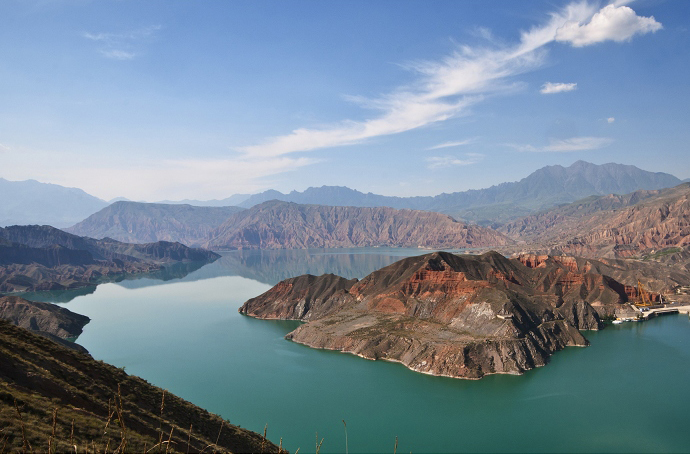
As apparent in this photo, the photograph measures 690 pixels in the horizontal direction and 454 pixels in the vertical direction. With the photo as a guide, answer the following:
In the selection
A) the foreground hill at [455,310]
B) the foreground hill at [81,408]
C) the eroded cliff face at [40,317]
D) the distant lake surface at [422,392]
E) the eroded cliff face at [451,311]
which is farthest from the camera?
the eroded cliff face at [40,317]

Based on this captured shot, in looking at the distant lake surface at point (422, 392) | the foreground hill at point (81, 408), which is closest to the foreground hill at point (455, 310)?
the distant lake surface at point (422, 392)

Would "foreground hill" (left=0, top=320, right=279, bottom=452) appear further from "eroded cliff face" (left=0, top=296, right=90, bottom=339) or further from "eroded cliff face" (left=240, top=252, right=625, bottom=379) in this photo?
"eroded cliff face" (left=0, top=296, right=90, bottom=339)

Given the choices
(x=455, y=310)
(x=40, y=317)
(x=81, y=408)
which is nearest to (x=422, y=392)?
(x=455, y=310)

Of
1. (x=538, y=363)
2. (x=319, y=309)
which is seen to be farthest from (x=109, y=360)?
→ (x=538, y=363)

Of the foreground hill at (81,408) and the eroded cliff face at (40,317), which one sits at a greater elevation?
the foreground hill at (81,408)

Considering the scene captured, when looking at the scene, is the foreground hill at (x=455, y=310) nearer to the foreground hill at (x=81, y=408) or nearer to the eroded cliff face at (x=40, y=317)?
the eroded cliff face at (x=40, y=317)

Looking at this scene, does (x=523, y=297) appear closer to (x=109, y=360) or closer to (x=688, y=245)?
(x=109, y=360)

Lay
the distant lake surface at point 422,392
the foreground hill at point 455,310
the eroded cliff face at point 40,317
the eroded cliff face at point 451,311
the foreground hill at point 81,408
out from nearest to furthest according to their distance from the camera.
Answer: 1. the foreground hill at point 81,408
2. the distant lake surface at point 422,392
3. the eroded cliff face at point 451,311
4. the foreground hill at point 455,310
5. the eroded cliff face at point 40,317
